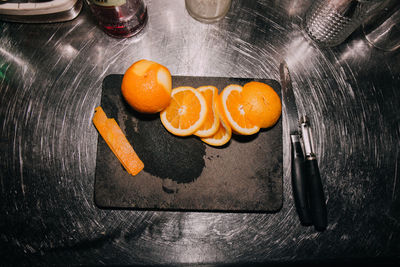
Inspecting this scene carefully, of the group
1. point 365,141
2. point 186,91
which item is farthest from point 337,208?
point 186,91

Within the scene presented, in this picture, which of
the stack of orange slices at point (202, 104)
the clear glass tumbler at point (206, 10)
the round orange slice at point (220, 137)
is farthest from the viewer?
the clear glass tumbler at point (206, 10)

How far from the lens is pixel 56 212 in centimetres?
86

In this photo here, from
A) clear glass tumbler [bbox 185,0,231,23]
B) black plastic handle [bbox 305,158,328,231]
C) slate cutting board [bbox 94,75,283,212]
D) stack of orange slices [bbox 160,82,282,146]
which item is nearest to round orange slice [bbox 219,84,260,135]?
stack of orange slices [bbox 160,82,282,146]

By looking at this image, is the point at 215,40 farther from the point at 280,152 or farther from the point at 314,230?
the point at 314,230

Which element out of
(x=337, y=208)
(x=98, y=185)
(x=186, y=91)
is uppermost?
(x=186, y=91)

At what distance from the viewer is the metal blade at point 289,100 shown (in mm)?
877

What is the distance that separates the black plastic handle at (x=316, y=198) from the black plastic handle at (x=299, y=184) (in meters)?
0.02

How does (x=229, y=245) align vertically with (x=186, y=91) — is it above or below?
below

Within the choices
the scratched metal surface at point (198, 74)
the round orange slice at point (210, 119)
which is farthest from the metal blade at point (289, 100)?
the round orange slice at point (210, 119)

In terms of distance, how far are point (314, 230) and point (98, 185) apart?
0.75 metres

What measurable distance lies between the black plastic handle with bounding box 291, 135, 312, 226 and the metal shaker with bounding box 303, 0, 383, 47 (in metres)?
0.42

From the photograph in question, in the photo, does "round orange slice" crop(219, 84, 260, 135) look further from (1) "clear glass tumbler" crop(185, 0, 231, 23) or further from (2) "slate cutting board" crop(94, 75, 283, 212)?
(1) "clear glass tumbler" crop(185, 0, 231, 23)

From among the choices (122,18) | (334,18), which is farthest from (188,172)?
(334,18)

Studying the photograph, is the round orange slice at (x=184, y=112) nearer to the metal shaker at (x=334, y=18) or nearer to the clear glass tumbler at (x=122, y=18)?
the clear glass tumbler at (x=122, y=18)
